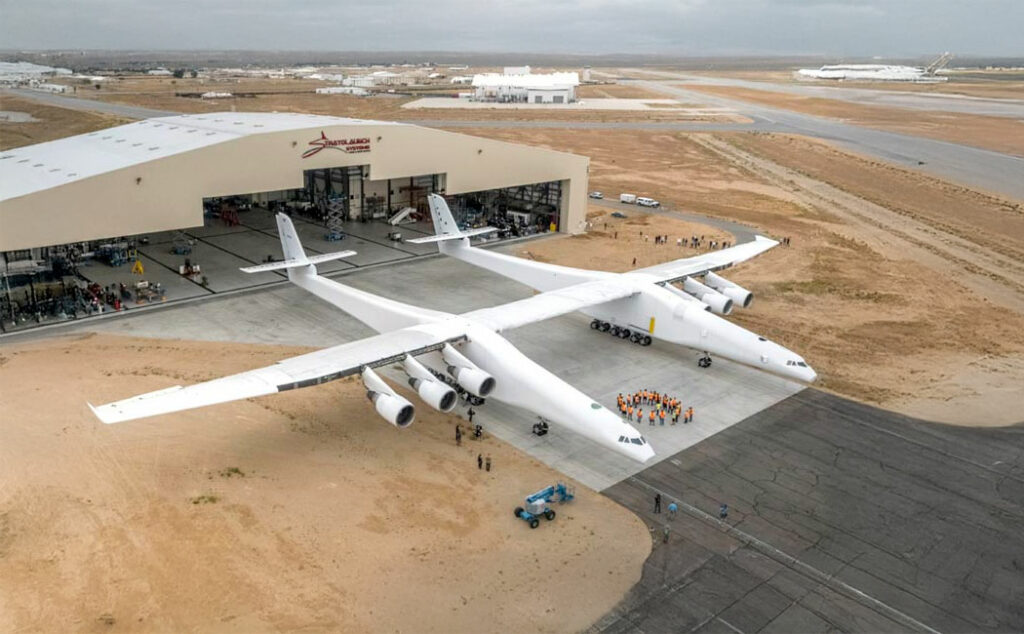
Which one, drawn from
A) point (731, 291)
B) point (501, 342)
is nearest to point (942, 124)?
point (731, 291)

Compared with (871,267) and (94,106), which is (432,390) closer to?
(871,267)

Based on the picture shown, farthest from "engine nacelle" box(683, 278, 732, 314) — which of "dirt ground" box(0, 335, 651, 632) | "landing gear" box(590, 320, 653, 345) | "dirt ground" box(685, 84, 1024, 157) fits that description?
"dirt ground" box(685, 84, 1024, 157)

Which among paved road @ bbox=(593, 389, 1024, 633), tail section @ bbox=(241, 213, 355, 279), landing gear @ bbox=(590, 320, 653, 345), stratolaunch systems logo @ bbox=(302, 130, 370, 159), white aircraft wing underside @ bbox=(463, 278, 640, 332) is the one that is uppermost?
stratolaunch systems logo @ bbox=(302, 130, 370, 159)

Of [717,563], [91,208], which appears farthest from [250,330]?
[717,563]

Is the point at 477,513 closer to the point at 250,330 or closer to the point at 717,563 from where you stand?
the point at 717,563

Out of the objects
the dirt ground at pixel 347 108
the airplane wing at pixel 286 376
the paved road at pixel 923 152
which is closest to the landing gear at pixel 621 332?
the airplane wing at pixel 286 376

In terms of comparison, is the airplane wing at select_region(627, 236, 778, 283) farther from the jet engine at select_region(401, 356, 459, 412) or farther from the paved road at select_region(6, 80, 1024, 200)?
the paved road at select_region(6, 80, 1024, 200)

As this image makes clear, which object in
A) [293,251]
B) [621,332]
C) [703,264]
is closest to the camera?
[621,332]

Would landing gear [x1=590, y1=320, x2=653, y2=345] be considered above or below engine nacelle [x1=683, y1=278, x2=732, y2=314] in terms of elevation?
below
